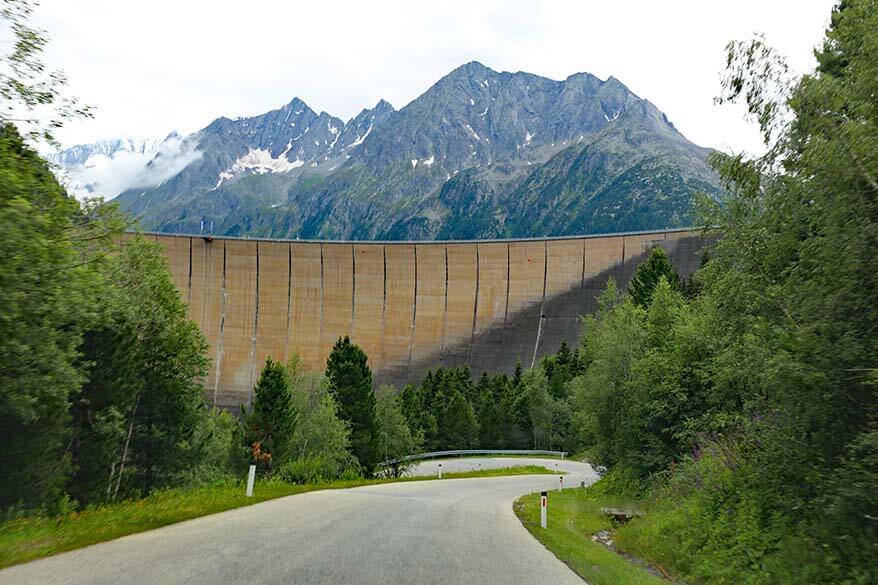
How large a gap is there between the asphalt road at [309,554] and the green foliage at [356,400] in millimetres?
22278

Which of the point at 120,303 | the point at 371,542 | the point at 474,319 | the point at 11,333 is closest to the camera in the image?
the point at 371,542

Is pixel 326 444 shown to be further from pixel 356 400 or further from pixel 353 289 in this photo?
pixel 353 289

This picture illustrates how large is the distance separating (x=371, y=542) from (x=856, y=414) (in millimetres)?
6031

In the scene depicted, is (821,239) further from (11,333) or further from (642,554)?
(11,333)

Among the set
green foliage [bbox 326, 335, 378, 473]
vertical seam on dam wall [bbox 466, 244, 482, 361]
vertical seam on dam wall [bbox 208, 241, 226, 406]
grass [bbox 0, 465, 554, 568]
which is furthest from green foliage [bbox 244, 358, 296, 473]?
vertical seam on dam wall [bbox 466, 244, 482, 361]

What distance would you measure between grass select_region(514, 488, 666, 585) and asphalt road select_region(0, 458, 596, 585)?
0.31m

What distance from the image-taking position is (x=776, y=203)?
869 centimetres

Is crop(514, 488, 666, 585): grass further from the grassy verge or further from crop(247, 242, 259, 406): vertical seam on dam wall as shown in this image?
crop(247, 242, 259, 406): vertical seam on dam wall

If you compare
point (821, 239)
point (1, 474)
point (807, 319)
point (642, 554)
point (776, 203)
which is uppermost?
point (776, 203)

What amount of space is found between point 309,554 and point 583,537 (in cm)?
800

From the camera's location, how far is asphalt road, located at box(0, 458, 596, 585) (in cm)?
549

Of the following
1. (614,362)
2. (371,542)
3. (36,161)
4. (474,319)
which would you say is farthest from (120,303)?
(474,319)

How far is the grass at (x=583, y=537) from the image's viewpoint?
26.4ft

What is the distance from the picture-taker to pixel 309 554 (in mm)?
6863
